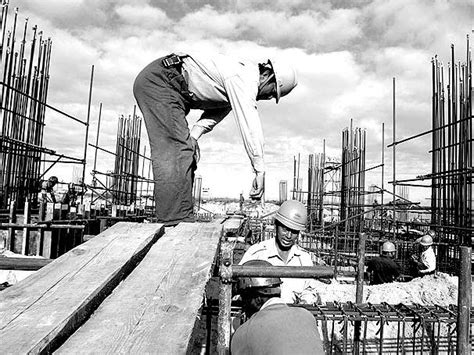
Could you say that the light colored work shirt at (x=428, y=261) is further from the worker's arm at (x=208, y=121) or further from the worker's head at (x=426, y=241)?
the worker's arm at (x=208, y=121)

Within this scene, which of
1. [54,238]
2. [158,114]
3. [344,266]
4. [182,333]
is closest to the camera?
[182,333]

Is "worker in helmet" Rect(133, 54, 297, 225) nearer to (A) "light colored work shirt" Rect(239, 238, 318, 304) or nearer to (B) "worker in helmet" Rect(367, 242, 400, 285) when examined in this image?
(A) "light colored work shirt" Rect(239, 238, 318, 304)

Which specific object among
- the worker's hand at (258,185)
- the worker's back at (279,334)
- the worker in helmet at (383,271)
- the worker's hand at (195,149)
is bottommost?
the worker in helmet at (383,271)

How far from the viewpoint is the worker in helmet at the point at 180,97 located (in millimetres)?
2863

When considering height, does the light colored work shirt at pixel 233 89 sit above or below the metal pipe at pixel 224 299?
above

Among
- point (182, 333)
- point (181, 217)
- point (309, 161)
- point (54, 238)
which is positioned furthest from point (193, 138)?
point (309, 161)

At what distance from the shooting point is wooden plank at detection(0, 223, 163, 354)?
1118mm

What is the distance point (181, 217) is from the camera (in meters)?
3.07

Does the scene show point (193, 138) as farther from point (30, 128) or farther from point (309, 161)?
point (309, 161)

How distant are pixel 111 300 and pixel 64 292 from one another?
0.53ft

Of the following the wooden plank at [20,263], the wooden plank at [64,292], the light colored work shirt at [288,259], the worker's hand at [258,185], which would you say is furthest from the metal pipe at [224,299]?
the light colored work shirt at [288,259]

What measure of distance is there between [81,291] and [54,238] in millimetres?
4798

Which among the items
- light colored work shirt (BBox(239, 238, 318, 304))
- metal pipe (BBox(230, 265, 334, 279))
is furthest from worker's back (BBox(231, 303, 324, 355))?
light colored work shirt (BBox(239, 238, 318, 304))

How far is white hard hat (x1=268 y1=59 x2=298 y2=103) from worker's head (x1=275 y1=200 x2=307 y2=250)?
3.08 feet
